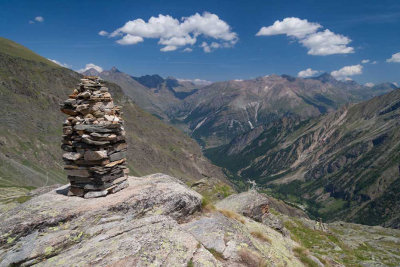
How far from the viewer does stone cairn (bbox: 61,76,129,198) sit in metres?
18.4

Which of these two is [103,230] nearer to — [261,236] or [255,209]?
[261,236]

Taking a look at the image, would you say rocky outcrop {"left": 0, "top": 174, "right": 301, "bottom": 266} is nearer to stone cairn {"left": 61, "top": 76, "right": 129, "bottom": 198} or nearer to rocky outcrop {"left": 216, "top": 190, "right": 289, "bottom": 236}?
stone cairn {"left": 61, "top": 76, "right": 129, "bottom": 198}

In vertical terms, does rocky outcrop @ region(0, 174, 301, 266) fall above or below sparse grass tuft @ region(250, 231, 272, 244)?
above

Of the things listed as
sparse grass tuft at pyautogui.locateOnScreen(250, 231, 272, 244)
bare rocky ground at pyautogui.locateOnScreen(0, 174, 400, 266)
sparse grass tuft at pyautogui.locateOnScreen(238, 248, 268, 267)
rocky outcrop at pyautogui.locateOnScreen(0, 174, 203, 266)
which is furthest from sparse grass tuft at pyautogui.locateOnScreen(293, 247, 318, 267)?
rocky outcrop at pyautogui.locateOnScreen(0, 174, 203, 266)

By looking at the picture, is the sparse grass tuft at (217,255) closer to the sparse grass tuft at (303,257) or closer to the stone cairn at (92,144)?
the sparse grass tuft at (303,257)

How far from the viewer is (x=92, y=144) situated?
60.7ft

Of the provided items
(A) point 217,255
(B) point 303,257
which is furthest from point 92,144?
(B) point 303,257

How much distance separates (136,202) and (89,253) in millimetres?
5253

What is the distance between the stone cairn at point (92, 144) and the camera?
18375 mm

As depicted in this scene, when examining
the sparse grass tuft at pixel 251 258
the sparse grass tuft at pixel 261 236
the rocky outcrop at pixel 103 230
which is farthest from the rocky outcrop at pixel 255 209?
the sparse grass tuft at pixel 251 258

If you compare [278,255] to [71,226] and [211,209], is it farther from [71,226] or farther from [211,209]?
[71,226]

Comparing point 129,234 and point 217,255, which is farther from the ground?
point 129,234

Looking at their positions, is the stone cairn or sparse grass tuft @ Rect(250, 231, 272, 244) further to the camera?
sparse grass tuft @ Rect(250, 231, 272, 244)

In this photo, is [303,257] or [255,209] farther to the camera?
[255,209]
